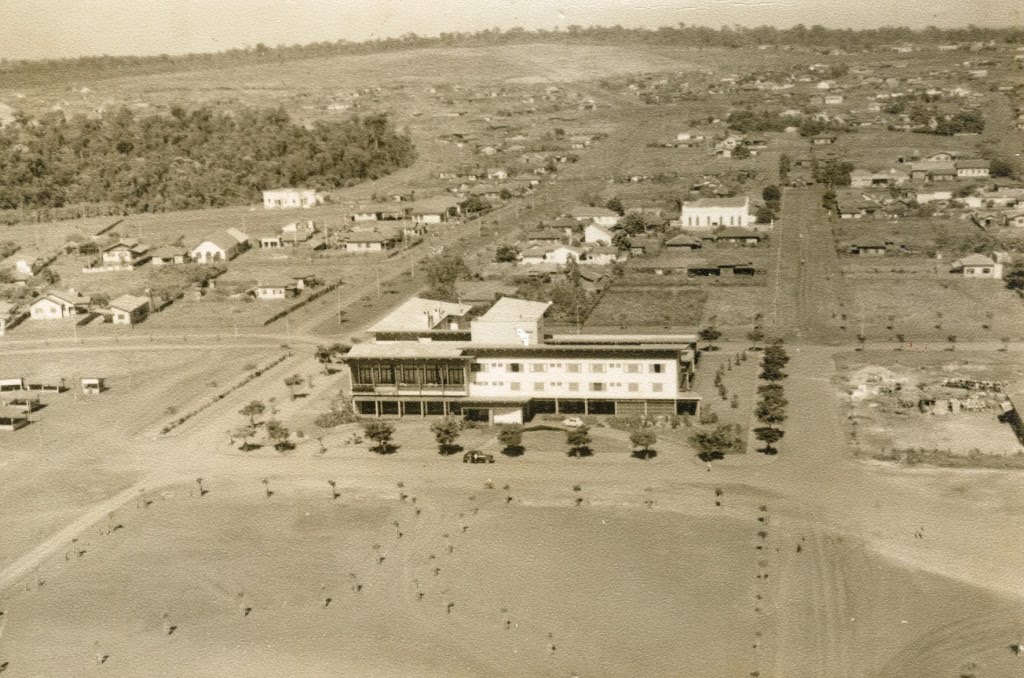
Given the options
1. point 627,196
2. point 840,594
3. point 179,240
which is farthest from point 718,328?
point 179,240

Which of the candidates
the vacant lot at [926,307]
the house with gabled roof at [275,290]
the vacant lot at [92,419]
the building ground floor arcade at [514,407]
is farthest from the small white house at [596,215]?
the building ground floor arcade at [514,407]

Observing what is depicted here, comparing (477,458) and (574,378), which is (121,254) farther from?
(477,458)

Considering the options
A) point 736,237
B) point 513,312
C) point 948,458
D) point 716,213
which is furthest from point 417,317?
point 716,213

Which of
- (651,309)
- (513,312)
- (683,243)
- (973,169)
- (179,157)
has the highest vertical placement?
(179,157)

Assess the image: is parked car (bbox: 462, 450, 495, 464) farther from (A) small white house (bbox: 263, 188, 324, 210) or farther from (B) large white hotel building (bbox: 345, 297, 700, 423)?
(A) small white house (bbox: 263, 188, 324, 210)

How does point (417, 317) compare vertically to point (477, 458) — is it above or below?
above

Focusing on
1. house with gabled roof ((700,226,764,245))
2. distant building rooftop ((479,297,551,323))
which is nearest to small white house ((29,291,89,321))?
distant building rooftop ((479,297,551,323))

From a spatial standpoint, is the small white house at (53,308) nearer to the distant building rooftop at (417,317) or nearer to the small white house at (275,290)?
the small white house at (275,290)

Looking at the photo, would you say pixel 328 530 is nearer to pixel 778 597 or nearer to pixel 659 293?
pixel 778 597
